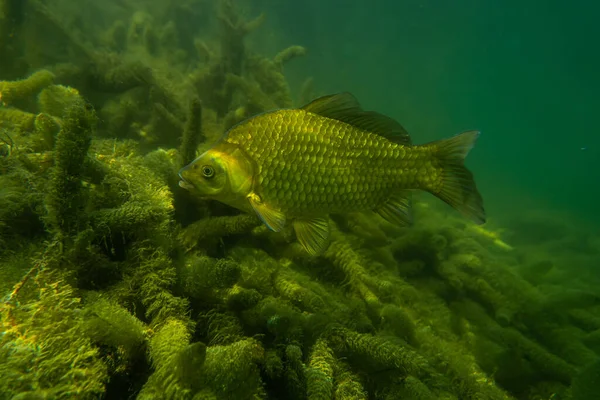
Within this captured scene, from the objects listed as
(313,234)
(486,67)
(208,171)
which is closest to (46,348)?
(208,171)

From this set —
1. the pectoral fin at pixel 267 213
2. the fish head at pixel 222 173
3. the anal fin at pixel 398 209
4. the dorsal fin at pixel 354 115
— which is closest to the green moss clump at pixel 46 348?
the fish head at pixel 222 173

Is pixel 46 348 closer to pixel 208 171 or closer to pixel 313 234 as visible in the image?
pixel 208 171

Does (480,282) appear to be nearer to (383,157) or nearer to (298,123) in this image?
(383,157)

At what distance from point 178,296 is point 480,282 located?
3614 millimetres

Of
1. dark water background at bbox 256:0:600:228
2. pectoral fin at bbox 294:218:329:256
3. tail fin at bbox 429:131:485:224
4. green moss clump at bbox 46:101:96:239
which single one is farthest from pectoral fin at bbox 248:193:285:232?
dark water background at bbox 256:0:600:228

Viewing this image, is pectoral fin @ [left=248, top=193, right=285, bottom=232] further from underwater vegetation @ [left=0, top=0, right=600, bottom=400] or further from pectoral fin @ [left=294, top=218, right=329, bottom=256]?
underwater vegetation @ [left=0, top=0, right=600, bottom=400]

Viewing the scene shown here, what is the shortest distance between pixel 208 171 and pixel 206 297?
2.73 ft

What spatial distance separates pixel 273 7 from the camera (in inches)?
2120

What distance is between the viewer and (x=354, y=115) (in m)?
2.46

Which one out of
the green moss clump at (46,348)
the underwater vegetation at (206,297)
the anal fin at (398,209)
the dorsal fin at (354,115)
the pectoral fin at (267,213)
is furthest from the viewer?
the anal fin at (398,209)

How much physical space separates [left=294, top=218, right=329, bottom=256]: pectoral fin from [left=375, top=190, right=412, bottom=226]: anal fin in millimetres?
488

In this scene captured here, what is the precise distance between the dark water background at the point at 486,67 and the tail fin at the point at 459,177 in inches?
1023

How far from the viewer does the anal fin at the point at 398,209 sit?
250cm

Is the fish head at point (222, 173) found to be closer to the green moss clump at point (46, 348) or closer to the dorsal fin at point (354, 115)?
the dorsal fin at point (354, 115)
